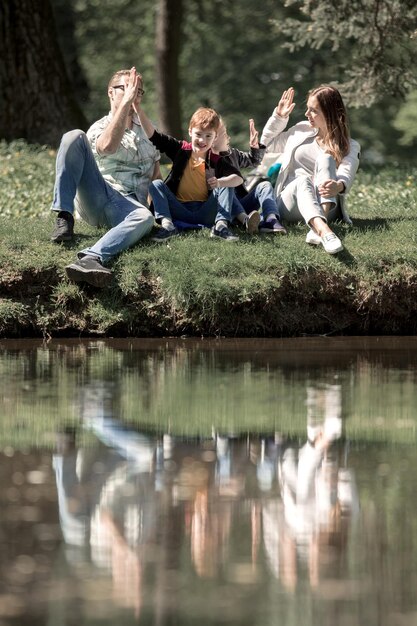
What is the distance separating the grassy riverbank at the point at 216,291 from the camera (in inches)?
380

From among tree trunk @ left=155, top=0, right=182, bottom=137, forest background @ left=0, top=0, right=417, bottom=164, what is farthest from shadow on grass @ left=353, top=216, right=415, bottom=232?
tree trunk @ left=155, top=0, right=182, bottom=137

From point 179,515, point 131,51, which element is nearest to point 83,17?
point 131,51

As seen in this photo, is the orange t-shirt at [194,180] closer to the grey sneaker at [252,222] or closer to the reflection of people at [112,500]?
the grey sneaker at [252,222]

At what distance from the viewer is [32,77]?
18.1 metres

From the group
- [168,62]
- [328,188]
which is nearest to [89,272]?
[328,188]

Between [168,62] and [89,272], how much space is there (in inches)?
508

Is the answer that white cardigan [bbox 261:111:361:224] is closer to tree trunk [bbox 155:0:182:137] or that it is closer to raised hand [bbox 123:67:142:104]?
raised hand [bbox 123:67:142:104]

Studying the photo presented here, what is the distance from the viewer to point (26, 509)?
4.55 meters

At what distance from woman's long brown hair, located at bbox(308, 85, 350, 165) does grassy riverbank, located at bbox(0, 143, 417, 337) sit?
35.6 inches

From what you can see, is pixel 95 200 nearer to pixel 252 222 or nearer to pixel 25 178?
pixel 252 222

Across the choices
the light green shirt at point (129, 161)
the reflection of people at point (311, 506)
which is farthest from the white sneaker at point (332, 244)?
the reflection of people at point (311, 506)

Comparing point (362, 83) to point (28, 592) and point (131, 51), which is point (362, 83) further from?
point (131, 51)

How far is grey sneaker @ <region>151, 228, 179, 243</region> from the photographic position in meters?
10.3

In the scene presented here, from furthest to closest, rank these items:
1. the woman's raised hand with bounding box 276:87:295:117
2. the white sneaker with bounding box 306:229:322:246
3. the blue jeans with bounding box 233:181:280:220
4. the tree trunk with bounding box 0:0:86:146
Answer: the tree trunk with bounding box 0:0:86:146 < the woman's raised hand with bounding box 276:87:295:117 < the blue jeans with bounding box 233:181:280:220 < the white sneaker with bounding box 306:229:322:246
